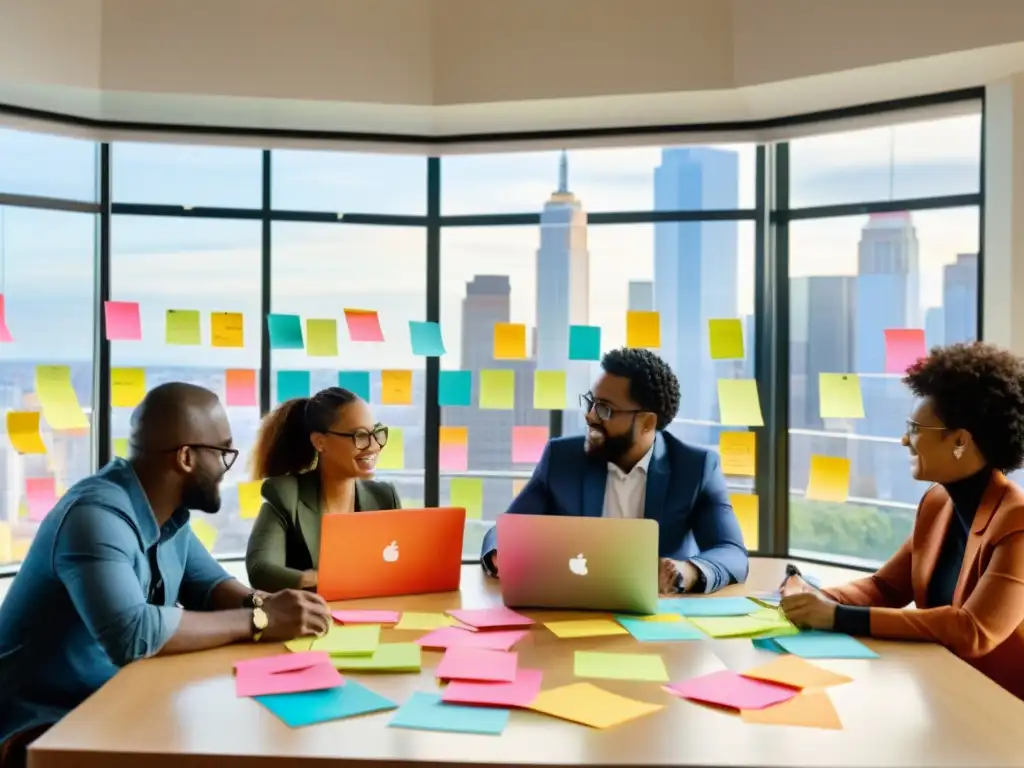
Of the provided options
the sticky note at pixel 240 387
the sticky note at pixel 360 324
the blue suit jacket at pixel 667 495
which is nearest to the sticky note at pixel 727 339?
the blue suit jacket at pixel 667 495

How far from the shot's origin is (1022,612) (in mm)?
1852

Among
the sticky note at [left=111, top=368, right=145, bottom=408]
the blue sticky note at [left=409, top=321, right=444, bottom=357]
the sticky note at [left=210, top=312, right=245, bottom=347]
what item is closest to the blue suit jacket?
the blue sticky note at [left=409, top=321, right=444, bottom=357]

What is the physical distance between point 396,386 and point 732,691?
262 cm

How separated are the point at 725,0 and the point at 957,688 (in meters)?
2.50

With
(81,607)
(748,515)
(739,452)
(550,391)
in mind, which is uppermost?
(550,391)

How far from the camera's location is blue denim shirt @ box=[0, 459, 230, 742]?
5.43ft

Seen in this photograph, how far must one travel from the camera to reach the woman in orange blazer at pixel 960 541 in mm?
1857

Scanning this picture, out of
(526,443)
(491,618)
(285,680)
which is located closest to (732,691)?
(491,618)

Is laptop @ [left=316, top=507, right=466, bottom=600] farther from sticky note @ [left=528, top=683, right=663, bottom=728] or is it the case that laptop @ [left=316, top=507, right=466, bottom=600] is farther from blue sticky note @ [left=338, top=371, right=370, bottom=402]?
blue sticky note @ [left=338, top=371, right=370, bottom=402]

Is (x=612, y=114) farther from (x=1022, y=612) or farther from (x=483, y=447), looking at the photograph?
(x=1022, y=612)

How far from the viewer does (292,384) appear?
3922 millimetres

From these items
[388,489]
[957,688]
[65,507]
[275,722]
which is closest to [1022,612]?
[957,688]

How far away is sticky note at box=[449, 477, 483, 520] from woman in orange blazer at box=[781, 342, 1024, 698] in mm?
1978

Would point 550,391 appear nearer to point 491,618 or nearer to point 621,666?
point 491,618
